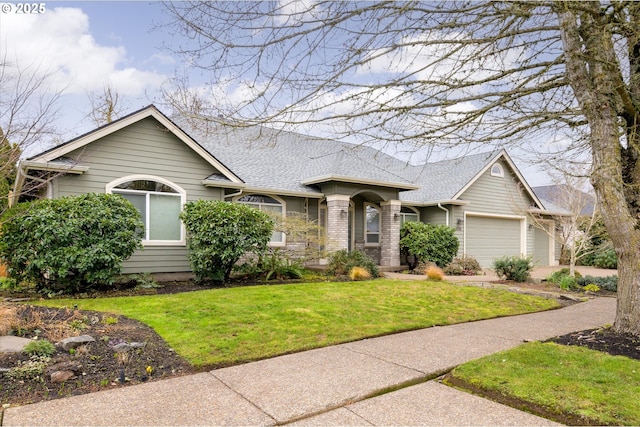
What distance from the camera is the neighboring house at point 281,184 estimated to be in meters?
10.3

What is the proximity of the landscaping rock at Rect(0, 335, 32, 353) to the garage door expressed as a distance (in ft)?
56.0

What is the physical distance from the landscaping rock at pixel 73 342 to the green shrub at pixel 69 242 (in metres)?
3.86

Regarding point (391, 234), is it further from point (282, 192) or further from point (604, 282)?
point (604, 282)

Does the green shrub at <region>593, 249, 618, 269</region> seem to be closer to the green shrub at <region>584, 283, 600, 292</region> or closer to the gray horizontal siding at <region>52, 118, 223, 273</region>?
the green shrub at <region>584, 283, 600, 292</region>

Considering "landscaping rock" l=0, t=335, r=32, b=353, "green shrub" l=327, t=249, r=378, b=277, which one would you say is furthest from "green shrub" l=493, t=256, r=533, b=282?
"landscaping rock" l=0, t=335, r=32, b=353

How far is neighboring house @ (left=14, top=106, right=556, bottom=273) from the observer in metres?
10.3

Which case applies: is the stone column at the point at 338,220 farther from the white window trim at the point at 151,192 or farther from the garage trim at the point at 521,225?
the garage trim at the point at 521,225

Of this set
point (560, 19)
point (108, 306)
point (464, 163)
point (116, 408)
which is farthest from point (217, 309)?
point (464, 163)

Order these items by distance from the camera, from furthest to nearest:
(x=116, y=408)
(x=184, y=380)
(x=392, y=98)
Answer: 1. (x=392, y=98)
2. (x=184, y=380)
3. (x=116, y=408)

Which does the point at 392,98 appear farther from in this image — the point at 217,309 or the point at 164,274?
the point at 164,274

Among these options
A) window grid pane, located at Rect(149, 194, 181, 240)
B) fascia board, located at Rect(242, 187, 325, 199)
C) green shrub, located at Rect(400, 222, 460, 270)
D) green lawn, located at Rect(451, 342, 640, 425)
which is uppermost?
fascia board, located at Rect(242, 187, 325, 199)

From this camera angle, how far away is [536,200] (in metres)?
20.4

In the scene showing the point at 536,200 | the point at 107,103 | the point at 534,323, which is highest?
the point at 107,103

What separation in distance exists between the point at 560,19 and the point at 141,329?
7.13m
